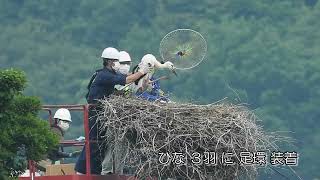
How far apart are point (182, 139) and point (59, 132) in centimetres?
266

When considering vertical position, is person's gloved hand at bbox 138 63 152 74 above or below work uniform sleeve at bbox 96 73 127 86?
above

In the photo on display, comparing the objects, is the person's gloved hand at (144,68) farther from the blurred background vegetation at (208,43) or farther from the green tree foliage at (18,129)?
the blurred background vegetation at (208,43)

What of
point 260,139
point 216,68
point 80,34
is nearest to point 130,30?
point 80,34

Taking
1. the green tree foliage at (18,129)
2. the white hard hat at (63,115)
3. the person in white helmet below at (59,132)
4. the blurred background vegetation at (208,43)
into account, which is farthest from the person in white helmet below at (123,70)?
the blurred background vegetation at (208,43)

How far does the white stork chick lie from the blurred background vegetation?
37.8 m

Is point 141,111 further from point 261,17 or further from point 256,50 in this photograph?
point 261,17

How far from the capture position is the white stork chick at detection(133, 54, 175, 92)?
29734 mm

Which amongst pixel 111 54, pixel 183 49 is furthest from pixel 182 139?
pixel 183 49

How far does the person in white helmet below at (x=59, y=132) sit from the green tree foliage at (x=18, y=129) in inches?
39.9

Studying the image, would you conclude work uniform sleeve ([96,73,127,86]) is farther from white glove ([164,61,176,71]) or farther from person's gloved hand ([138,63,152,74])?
white glove ([164,61,176,71])

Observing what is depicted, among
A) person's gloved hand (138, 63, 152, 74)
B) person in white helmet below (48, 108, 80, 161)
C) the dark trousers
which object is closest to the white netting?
person's gloved hand (138, 63, 152, 74)

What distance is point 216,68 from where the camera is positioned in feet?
268

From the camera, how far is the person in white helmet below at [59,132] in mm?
29619

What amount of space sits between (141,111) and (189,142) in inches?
30.2
